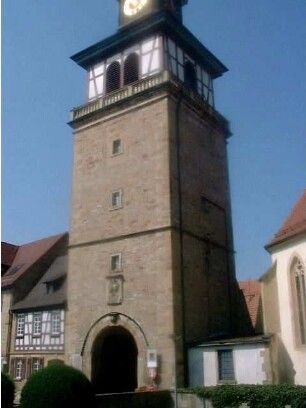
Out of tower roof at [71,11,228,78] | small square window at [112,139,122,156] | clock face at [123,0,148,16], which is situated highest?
clock face at [123,0,148,16]

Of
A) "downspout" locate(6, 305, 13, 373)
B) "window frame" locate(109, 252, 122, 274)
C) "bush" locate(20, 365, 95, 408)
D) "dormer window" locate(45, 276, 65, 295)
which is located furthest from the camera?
"dormer window" locate(45, 276, 65, 295)

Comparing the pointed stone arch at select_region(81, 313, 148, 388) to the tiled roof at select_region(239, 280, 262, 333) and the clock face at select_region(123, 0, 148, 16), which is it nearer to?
the tiled roof at select_region(239, 280, 262, 333)

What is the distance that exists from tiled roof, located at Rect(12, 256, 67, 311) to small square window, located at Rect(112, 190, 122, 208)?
7173 millimetres

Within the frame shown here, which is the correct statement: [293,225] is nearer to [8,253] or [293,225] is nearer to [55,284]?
[55,284]

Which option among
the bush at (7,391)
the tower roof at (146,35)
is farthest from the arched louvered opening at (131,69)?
the bush at (7,391)

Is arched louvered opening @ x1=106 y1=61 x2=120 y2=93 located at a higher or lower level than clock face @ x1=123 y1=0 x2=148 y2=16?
lower

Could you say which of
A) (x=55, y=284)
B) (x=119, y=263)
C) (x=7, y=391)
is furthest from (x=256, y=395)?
(x=55, y=284)

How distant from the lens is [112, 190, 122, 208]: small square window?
78.1 feet

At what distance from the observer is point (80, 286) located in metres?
23.9

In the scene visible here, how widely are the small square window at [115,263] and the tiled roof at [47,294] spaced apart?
608 centimetres

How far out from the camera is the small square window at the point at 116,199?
2381 centimetres

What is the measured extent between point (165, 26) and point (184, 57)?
2182 mm

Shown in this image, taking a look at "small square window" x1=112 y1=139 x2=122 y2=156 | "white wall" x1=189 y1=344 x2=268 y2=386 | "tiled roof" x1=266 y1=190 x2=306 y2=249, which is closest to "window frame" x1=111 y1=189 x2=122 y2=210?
"small square window" x1=112 y1=139 x2=122 y2=156

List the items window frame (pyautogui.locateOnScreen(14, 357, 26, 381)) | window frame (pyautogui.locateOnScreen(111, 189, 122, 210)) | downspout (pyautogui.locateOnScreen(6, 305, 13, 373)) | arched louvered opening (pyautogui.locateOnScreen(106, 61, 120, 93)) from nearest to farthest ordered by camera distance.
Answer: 1. window frame (pyautogui.locateOnScreen(111, 189, 122, 210))
2. arched louvered opening (pyautogui.locateOnScreen(106, 61, 120, 93))
3. window frame (pyautogui.locateOnScreen(14, 357, 26, 381))
4. downspout (pyautogui.locateOnScreen(6, 305, 13, 373))
